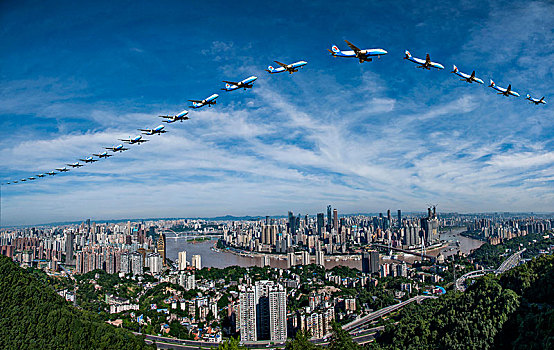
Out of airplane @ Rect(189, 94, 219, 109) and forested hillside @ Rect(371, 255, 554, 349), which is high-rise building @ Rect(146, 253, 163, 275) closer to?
forested hillside @ Rect(371, 255, 554, 349)

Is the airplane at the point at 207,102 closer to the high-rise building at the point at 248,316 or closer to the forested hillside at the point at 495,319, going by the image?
the forested hillside at the point at 495,319

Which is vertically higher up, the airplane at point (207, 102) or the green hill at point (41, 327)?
the airplane at point (207, 102)

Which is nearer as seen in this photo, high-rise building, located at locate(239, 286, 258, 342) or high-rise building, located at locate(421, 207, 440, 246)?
high-rise building, located at locate(239, 286, 258, 342)

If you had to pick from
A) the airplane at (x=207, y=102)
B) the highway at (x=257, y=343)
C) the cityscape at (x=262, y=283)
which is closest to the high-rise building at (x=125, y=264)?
the cityscape at (x=262, y=283)

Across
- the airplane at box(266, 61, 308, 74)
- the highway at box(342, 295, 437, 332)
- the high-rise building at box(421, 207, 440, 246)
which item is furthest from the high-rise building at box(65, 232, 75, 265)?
the high-rise building at box(421, 207, 440, 246)

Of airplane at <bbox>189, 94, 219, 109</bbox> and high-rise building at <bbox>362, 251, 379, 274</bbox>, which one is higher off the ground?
airplane at <bbox>189, 94, 219, 109</bbox>

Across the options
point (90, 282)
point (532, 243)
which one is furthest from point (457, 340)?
point (532, 243)

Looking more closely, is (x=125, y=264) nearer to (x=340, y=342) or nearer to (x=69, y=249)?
(x=69, y=249)

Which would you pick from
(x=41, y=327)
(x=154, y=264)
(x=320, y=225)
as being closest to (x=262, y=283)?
(x=41, y=327)

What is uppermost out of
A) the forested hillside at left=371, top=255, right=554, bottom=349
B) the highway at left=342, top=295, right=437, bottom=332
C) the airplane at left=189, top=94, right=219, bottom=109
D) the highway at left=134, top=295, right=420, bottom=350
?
the airplane at left=189, top=94, right=219, bottom=109
